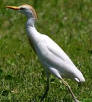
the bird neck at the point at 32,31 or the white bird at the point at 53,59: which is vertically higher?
the bird neck at the point at 32,31

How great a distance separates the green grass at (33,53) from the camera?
798cm

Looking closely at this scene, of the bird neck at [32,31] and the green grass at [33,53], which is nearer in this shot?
the bird neck at [32,31]

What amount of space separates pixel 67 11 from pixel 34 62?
3.63 meters

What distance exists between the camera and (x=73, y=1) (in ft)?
44.1

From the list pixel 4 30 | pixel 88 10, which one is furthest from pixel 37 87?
pixel 88 10

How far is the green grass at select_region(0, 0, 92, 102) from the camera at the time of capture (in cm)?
798

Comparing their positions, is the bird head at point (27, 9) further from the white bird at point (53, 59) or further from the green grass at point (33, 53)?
the green grass at point (33, 53)

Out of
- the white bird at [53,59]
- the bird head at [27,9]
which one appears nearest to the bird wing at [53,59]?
the white bird at [53,59]

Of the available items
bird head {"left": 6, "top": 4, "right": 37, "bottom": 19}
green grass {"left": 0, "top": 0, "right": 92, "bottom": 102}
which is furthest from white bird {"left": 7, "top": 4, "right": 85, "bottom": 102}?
green grass {"left": 0, "top": 0, "right": 92, "bottom": 102}

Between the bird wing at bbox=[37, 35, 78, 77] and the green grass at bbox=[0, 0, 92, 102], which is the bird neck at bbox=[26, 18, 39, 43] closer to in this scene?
the bird wing at bbox=[37, 35, 78, 77]

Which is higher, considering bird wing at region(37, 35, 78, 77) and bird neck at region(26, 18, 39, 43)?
bird neck at region(26, 18, 39, 43)

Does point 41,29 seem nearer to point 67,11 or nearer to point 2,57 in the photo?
point 67,11

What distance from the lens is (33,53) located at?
992cm

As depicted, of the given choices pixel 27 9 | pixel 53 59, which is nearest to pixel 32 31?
pixel 27 9
